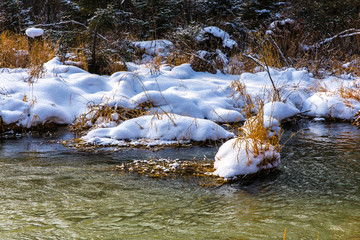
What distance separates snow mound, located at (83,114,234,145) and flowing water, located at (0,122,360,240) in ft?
2.57

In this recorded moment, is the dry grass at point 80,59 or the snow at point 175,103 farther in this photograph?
the dry grass at point 80,59

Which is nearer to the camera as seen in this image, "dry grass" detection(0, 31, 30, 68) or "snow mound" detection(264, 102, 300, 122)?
"snow mound" detection(264, 102, 300, 122)

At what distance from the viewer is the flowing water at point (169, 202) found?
2307 mm

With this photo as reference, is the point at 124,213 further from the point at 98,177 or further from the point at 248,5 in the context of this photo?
the point at 248,5

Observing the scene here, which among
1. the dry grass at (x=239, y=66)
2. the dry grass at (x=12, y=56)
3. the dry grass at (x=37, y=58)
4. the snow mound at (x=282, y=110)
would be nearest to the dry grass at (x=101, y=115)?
the dry grass at (x=37, y=58)

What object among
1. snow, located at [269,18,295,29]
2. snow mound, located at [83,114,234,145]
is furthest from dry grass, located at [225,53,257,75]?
snow mound, located at [83,114,234,145]

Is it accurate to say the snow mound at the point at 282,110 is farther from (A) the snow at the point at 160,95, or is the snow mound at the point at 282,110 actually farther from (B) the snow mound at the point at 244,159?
(B) the snow mound at the point at 244,159

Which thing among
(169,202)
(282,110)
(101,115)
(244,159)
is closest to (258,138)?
(244,159)

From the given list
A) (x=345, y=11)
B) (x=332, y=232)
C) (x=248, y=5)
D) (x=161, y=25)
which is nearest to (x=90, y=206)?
(x=332, y=232)

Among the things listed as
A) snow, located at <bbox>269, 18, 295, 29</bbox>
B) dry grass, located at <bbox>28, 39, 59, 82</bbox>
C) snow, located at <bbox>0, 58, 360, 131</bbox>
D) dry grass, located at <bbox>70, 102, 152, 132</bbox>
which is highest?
snow, located at <bbox>269, 18, 295, 29</bbox>

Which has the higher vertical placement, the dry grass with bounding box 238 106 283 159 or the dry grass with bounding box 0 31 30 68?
the dry grass with bounding box 0 31 30 68

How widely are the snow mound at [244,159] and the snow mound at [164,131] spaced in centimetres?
133

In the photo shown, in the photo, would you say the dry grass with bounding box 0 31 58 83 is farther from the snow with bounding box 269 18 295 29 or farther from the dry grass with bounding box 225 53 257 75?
the snow with bounding box 269 18 295 29

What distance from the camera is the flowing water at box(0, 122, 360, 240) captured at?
231 cm
